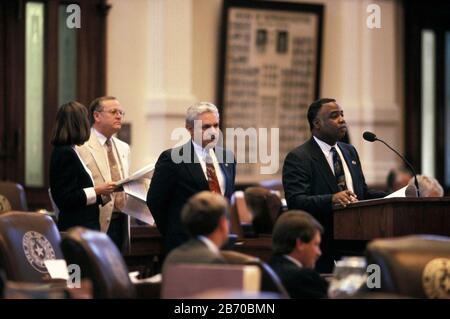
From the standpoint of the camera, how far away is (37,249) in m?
4.99

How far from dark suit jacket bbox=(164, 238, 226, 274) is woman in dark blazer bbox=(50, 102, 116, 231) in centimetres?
213

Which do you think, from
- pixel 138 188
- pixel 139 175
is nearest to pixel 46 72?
pixel 138 188

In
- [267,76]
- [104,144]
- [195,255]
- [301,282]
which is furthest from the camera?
[267,76]

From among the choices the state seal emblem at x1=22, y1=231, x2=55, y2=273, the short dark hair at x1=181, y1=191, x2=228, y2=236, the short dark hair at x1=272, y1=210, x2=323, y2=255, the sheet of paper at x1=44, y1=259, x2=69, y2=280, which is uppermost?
the short dark hair at x1=181, y1=191, x2=228, y2=236

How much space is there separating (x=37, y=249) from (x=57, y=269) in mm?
170

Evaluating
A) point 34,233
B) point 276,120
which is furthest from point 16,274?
point 276,120

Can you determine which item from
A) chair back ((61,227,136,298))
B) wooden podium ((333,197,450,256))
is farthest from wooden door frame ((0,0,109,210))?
chair back ((61,227,136,298))

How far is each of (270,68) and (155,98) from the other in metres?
1.27

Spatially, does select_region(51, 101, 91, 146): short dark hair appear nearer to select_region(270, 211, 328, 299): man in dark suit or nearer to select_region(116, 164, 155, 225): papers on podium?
select_region(116, 164, 155, 225): papers on podium

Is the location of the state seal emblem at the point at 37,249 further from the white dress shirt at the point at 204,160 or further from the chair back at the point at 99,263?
the white dress shirt at the point at 204,160

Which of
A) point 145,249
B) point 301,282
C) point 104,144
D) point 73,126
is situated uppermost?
point 73,126

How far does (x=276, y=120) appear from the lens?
10.0 m

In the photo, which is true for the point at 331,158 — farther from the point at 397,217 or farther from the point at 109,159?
the point at 109,159

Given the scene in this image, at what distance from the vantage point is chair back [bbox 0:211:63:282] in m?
4.79
